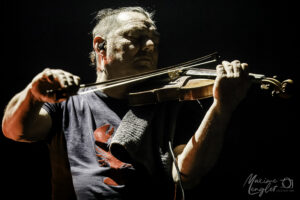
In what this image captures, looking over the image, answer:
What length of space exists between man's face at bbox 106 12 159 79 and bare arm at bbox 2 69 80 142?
17.0 inches

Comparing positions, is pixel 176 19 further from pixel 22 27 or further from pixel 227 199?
pixel 227 199

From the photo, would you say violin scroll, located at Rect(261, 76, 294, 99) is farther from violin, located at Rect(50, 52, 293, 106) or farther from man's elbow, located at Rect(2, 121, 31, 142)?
man's elbow, located at Rect(2, 121, 31, 142)

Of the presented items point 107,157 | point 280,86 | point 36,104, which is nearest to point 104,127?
point 107,157

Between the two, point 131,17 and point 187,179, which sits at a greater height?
point 131,17

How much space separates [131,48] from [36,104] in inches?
22.3

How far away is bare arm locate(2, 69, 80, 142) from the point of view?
99 centimetres

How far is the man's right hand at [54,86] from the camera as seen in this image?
0.98m

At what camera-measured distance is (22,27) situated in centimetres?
188

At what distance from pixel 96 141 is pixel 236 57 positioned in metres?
1.18

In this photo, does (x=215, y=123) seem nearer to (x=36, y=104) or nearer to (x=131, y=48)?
(x=131, y=48)

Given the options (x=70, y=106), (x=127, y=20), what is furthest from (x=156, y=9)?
(x=70, y=106)

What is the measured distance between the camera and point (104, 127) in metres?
1.31
